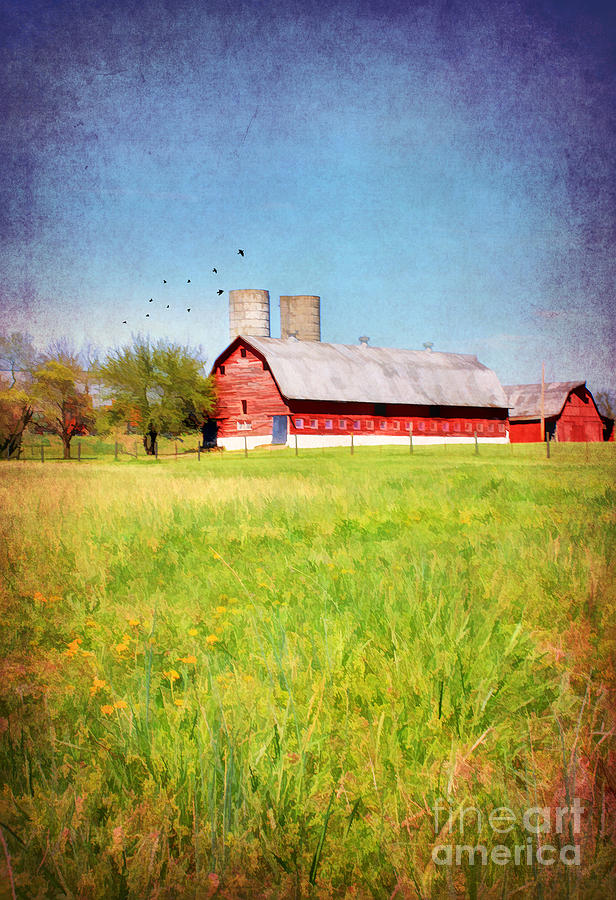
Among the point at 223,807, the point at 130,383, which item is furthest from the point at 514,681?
the point at 130,383

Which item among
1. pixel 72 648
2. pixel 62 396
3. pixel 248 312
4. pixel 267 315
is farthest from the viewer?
pixel 267 315

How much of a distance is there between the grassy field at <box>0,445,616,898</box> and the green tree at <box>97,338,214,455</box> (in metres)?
34.0

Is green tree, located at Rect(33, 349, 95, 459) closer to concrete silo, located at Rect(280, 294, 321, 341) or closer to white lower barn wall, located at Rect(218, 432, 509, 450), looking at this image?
white lower barn wall, located at Rect(218, 432, 509, 450)

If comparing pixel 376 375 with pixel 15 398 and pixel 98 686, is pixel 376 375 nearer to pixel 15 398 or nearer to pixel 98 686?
pixel 15 398

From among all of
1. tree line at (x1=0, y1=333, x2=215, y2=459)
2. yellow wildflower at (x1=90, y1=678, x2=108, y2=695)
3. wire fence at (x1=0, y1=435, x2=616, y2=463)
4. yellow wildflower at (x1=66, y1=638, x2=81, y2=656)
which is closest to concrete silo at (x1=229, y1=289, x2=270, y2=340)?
wire fence at (x1=0, y1=435, x2=616, y2=463)

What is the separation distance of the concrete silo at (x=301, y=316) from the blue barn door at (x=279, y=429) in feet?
49.5

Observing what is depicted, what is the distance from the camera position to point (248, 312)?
50281 millimetres

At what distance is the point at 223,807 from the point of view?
1.82 m

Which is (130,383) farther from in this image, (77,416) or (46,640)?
(46,640)

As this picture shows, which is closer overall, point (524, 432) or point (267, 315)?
point (524, 432)

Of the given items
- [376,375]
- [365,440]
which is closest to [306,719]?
[365,440]

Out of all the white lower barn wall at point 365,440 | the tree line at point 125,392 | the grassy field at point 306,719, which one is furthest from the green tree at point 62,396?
the grassy field at point 306,719

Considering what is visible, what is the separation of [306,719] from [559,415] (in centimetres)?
4832

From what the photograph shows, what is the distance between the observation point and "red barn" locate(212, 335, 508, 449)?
38.5 metres
